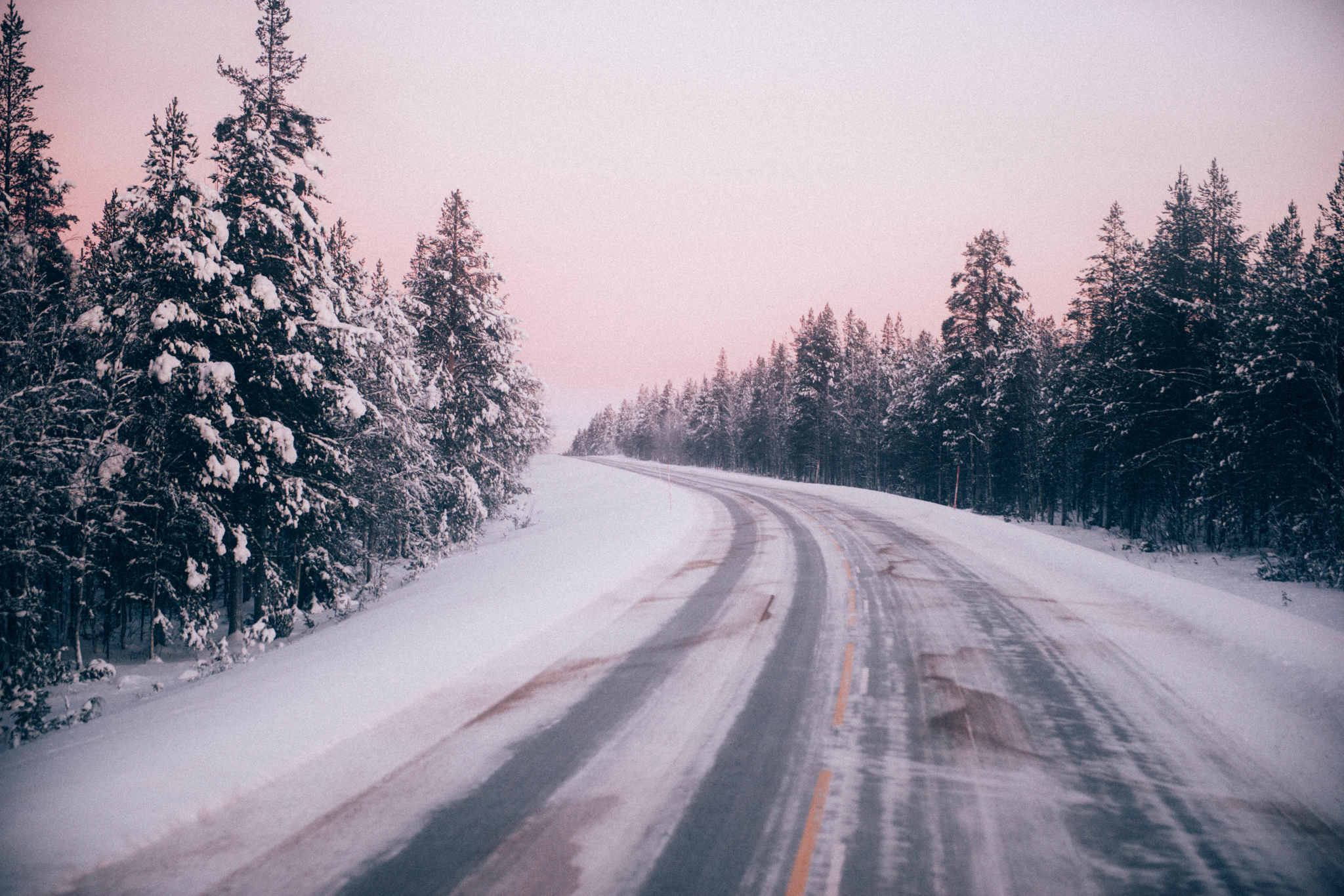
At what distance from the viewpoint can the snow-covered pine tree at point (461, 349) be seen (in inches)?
916

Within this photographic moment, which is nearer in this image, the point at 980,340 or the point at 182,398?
the point at 182,398

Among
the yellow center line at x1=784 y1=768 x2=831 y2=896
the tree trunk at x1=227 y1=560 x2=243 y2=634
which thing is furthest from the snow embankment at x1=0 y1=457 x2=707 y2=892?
the tree trunk at x1=227 y1=560 x2=243 y2=634

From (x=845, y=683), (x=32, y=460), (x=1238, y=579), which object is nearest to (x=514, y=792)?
(x=845, y=683)

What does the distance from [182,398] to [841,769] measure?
15.0m

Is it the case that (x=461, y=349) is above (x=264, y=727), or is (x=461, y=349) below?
above

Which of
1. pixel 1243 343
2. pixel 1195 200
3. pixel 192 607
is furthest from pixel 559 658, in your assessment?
pixel 1195 200

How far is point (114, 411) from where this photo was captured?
41.2 feet

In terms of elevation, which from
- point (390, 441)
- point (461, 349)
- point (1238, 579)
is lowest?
point (1238, 579)

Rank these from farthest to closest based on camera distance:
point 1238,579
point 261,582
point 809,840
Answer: point 1238,579 → point 261,582 → point 809,840

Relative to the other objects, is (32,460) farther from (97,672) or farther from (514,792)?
(514,792)

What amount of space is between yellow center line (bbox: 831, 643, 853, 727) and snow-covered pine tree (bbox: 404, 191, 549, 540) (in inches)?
698

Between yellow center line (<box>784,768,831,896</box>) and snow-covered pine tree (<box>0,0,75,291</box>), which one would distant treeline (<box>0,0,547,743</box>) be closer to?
snow-covered pine tree (<box>0,0,75,291</box>)

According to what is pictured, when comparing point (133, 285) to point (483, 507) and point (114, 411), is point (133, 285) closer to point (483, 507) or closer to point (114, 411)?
point (114, 411)

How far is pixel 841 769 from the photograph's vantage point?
518cm
